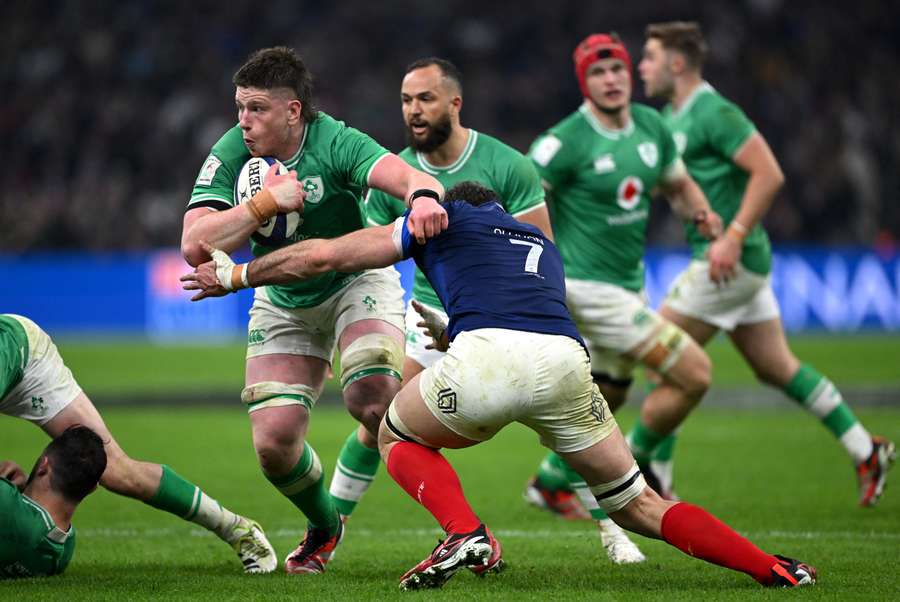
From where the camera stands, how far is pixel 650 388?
10.0 m

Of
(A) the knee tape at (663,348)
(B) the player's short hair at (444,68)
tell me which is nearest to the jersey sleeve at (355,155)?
(B) the player's short hair at (444,68)

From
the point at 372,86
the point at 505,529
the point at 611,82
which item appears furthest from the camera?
the point at 372,86

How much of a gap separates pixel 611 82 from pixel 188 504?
4051 millimetres

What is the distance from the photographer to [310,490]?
272 inches

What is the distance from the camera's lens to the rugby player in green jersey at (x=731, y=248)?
31.1 ft

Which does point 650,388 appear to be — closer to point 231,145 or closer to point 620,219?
point 620,219

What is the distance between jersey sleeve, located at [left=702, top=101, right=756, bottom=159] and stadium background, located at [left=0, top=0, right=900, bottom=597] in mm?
8416

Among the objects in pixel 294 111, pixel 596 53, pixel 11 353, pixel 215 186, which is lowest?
pixel 11 353

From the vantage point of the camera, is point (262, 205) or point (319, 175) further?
point (319, 175)

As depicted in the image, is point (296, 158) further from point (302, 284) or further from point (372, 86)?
point (372, 86)

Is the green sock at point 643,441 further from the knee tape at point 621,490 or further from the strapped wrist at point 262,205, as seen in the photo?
the strapped wrist at point 262,205

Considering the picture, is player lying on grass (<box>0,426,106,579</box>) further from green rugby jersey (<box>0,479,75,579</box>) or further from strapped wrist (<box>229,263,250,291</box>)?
strapped wrist (<box>229,263,250,291</box>)

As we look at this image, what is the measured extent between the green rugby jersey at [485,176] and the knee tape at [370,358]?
2.35 feet

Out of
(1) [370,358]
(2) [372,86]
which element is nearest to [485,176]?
(1) [370,358]
